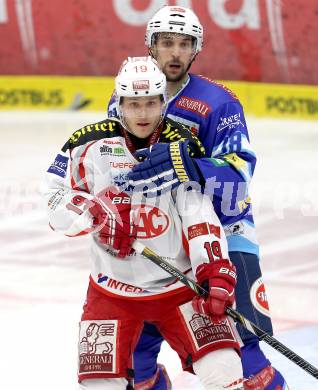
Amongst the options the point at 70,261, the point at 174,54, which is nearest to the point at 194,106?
the point at 174,54

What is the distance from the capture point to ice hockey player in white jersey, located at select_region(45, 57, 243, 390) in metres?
4.05

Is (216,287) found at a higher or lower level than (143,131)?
lower

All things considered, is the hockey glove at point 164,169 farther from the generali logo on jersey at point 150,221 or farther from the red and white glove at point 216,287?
the red and white glove at point 216,287

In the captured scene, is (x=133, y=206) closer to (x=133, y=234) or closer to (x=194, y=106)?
(x=133, y=234)

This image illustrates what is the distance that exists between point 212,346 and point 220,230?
43cm

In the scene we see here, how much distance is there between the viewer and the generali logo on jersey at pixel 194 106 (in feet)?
15.0

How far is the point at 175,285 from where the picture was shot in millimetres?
4180

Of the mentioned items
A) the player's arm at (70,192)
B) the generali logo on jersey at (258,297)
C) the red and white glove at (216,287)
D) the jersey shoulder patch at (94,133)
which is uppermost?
the jersey shoulder patch at (94,133)

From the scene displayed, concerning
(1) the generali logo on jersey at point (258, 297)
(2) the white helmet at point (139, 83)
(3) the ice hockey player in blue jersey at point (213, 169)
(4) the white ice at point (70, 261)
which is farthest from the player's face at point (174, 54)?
(4) the white ice at point (70, 261)

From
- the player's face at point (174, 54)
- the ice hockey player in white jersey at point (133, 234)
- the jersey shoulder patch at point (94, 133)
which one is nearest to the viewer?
the ice hockey player in white jersey at point (133, 234)

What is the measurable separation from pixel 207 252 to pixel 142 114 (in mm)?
562

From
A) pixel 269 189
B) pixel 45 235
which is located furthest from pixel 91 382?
pixel 269 189

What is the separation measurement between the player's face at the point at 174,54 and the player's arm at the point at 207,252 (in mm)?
789

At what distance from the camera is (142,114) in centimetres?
407
